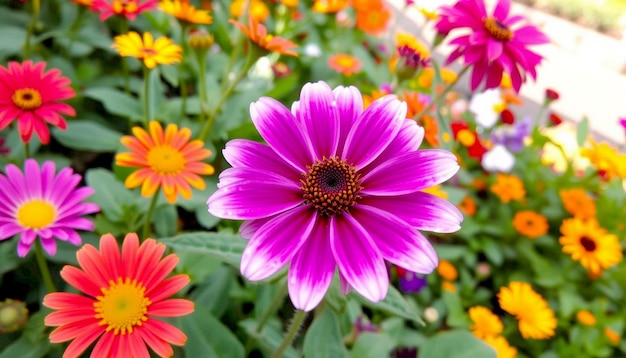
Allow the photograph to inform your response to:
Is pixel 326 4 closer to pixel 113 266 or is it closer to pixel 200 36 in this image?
pixel 200 36

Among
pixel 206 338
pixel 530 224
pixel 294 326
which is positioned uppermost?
pixel 530 224

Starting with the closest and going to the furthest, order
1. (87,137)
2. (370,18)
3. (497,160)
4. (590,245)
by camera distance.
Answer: (87,137)
(590,245)
(497,160)
(370,18)

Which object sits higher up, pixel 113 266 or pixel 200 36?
pixel 200 36

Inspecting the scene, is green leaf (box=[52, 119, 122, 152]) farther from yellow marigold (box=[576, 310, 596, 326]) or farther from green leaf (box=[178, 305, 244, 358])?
yellow marigold (box=[576, 310, 596, 326])

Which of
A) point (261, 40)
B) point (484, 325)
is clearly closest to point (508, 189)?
point (484, 325)

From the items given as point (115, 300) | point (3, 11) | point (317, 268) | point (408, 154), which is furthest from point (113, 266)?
point (3, 11)

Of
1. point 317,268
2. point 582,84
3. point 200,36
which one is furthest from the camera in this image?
point 582,84

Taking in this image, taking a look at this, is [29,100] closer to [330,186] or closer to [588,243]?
[330,186]
